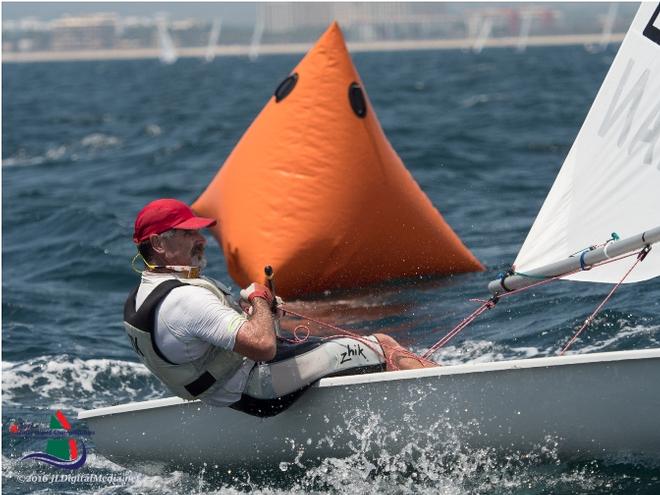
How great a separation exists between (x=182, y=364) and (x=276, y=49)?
104 m

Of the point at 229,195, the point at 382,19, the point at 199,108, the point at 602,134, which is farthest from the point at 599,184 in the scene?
the point at 382,19

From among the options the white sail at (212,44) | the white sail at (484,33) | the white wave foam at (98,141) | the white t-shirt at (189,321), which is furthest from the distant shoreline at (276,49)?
the white t-shirt at (189,321)

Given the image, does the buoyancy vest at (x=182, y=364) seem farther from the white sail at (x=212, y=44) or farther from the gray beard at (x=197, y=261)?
the white sail at (x=212, y=44)

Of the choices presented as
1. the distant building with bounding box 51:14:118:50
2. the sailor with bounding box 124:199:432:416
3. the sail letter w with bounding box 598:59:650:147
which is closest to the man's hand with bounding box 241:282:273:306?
the sailor with bounding box 124:199:432:416

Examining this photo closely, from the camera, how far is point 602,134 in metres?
3.78

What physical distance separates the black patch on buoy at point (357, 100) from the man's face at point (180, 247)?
7.77ft

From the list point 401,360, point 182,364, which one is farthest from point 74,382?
point 401,360

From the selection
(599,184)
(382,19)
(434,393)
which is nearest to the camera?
(434,393)

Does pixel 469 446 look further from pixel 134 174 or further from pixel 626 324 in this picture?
pixel 134 174

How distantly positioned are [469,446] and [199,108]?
55.9 feet

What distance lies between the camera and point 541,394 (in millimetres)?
3178

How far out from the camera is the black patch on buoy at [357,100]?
546cm

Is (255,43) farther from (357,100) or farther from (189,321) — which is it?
(189,321)

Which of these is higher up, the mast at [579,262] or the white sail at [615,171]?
the white sail at [615,171]
